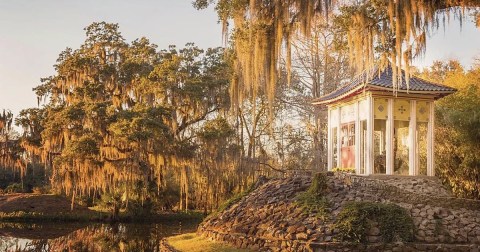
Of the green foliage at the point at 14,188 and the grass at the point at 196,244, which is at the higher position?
the green foliage at the point at 14,188

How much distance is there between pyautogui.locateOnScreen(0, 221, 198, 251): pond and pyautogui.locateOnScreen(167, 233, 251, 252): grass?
0.70 metres

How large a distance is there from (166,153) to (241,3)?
12711mm

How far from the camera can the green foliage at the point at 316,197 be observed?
16703 mm

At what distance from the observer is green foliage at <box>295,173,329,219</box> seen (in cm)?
1670

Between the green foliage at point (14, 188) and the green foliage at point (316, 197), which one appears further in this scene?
the green foliage at point (14, 188)

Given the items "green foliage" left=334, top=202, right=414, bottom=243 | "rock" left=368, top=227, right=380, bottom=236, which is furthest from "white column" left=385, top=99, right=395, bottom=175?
"rock" left=368, top=227, right=380, bottom=236

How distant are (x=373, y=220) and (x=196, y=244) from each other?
227 inches

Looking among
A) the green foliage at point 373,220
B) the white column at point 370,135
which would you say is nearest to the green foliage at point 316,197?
the green foliage at point 373,220

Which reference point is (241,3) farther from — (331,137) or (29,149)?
(29,149)

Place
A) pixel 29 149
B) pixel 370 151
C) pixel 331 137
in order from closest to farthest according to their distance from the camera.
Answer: pixel 370 151 < pixel 331 137 < pixel 29 149

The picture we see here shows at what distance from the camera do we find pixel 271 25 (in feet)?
53.6

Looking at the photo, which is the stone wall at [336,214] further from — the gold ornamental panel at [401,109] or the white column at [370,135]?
the gold ornamental panel at [401,109]

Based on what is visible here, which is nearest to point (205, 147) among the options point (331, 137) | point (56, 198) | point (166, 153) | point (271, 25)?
point (166, 153)

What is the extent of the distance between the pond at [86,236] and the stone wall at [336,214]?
297 cm
